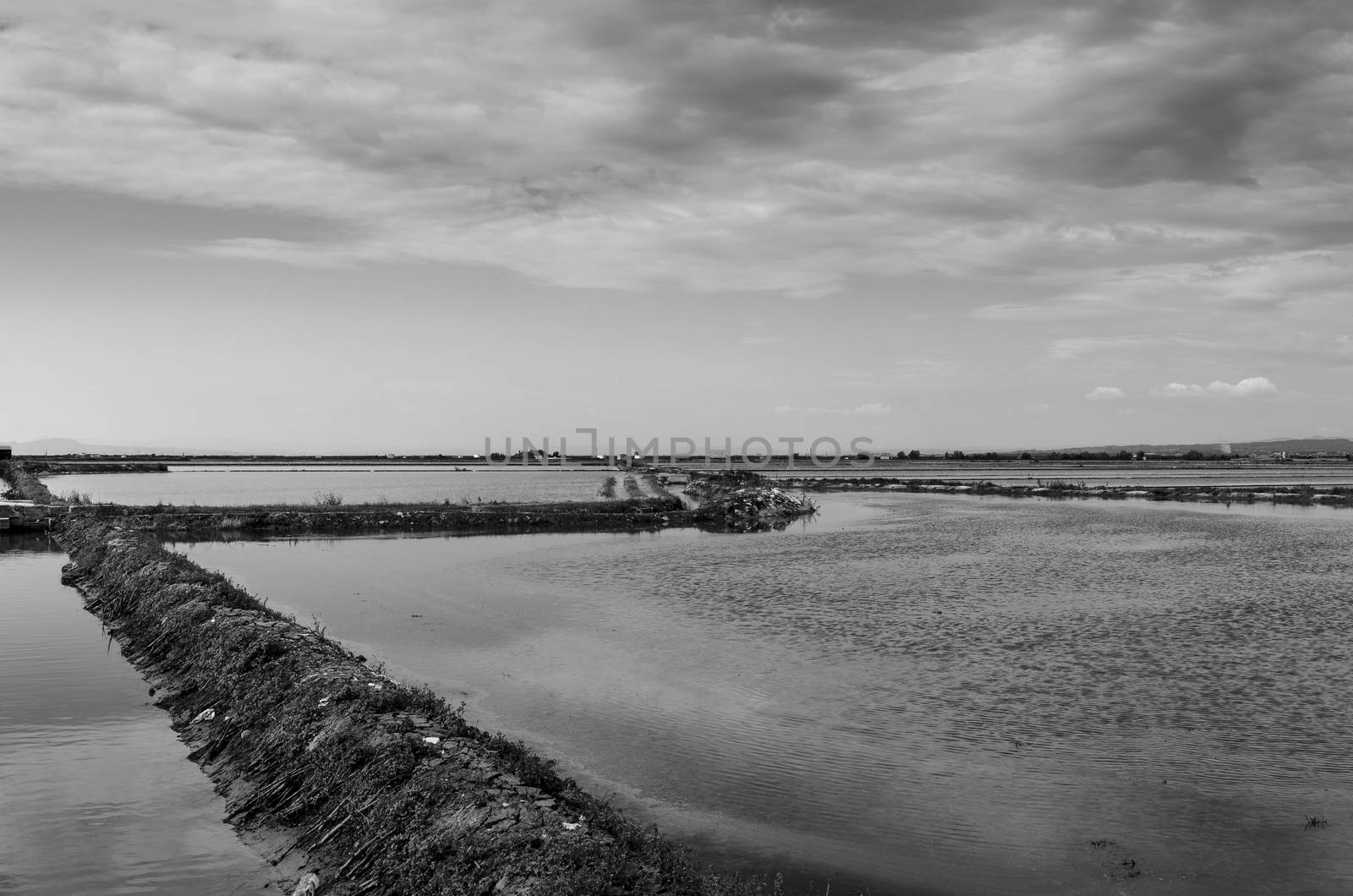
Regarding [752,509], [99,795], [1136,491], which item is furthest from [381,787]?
[1136,491]

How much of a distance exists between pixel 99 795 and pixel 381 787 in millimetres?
4162

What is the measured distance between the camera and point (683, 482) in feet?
314

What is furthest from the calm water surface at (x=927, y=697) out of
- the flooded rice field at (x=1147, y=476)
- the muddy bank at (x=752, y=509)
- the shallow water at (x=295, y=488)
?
the flooded rice field at (x=1147, y=476)

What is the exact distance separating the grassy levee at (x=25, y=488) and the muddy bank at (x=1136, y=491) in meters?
55.9

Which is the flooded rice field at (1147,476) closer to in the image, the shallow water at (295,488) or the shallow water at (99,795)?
the shallow water at (295,488)

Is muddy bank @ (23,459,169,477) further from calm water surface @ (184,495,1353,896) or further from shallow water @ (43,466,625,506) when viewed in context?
calm water surface @ (184,495,1353,896)

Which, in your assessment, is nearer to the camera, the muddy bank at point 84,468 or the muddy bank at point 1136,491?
the muddy bank at point 1136,491

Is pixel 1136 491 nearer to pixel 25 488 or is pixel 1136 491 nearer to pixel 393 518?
pixel 393 518

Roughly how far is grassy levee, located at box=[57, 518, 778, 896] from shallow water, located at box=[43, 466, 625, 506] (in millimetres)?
41807

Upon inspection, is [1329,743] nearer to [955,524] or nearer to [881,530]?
[881,530]

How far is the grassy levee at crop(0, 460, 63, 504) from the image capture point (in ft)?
184

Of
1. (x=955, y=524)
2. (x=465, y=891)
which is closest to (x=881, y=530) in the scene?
(x=955, y=524)

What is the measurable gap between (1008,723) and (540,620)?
1273 cm

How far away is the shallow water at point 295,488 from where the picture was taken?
65.0 m
